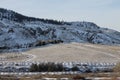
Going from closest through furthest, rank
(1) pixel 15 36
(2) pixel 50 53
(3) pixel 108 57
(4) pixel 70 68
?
(4) pixel 70 68, (3) pixel 108 57, (2) pixel 50 53, (1) pixel 15 36

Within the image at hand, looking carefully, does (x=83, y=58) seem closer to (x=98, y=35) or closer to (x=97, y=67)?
(x=97, y=67)

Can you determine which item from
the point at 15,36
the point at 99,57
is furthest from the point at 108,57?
the point at 15,36

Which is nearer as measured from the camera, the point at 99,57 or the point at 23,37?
the point at 99,57

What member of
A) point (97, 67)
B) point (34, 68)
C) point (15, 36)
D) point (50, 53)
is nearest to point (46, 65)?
point (34, 68)

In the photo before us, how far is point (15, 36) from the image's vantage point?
157250mm

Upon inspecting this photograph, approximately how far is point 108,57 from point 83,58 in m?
4.78

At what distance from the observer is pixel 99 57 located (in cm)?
7731

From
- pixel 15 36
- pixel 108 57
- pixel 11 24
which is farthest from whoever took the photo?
pixel 11 24

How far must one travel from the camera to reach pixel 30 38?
164 metres

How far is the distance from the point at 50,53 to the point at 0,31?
259 ft

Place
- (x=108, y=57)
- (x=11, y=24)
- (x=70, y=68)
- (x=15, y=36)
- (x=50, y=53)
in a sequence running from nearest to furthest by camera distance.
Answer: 1. (x=70, y=68)
2. (x=108, y=57)
3. (x=50, y=53)
4. (x=15, y=36)
5. (x=11, y=24)

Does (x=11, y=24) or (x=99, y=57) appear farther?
(x=11, y=24)

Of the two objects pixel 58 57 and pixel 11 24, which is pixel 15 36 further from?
pixel 58 57

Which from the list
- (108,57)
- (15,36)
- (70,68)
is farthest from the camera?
(15,36)
